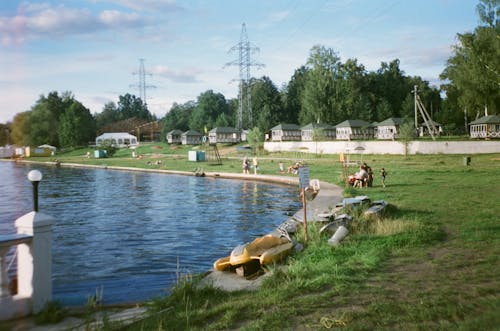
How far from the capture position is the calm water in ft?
34.9

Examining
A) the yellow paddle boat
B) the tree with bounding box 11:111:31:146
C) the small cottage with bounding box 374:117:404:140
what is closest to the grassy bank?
the yellow paddle boat

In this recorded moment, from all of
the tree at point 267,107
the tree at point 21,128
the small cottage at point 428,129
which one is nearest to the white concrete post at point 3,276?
the small cottage at point 428,129

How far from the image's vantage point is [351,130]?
8050 centimetres

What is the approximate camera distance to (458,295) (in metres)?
6.70

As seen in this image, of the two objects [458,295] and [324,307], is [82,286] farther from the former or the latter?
[458,295]

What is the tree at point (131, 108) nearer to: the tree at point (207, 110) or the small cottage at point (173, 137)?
the tree at point (207, 110)

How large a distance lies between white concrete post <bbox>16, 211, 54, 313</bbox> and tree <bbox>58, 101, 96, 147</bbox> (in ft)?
371

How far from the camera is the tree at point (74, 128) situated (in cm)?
11294

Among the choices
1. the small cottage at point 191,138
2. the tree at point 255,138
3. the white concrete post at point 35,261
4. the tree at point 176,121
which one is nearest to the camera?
the white concrete post at point 35,261

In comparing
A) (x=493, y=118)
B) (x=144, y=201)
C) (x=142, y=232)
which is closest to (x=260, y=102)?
(x=493, y=118)

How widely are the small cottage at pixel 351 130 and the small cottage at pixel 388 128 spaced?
2.01 metres

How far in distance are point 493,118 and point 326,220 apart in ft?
205

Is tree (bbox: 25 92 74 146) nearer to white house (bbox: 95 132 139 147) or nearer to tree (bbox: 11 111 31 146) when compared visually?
tree (bbox: 11 111 31 146)

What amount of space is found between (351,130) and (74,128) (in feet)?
229
